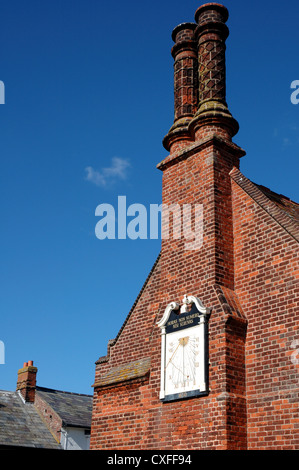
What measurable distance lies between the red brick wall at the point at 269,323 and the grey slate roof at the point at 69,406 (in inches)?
694

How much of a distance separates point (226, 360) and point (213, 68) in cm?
644

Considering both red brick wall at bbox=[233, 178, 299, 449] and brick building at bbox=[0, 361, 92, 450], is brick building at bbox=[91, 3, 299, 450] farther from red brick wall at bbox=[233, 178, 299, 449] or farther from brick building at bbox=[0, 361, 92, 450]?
brick building at bbox=[0, 361, 92, 450]

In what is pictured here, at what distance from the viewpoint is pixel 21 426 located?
80.0 feet

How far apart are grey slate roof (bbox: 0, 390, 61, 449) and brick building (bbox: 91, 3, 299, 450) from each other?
12130 mm

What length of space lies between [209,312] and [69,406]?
66.3 feet

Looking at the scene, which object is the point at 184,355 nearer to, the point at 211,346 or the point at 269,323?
the point at 211,346

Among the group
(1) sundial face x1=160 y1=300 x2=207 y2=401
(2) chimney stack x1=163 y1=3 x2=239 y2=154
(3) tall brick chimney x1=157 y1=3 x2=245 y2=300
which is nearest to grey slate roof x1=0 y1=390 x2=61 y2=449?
(1) sundial face x1=160 y1=300 x2=207 y2=401

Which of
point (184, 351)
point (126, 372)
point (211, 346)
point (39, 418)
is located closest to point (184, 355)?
point (184, 351)

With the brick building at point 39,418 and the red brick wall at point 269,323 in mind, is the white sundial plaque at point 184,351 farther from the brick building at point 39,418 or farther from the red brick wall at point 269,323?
the brick building at point 39,418

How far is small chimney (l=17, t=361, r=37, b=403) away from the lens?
2730 centimetres
